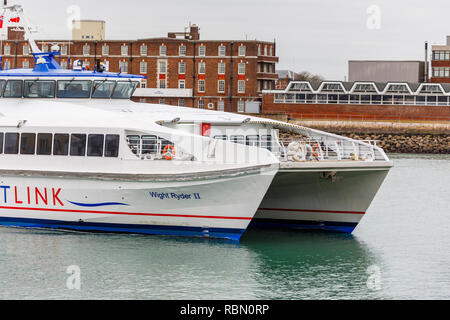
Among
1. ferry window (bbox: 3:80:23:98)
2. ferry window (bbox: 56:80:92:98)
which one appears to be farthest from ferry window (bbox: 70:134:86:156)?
ferry window (bbox: 3:80:23:98)

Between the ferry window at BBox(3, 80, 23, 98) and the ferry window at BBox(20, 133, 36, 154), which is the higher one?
the ferry window at BBox(3, 80, 23, 98)

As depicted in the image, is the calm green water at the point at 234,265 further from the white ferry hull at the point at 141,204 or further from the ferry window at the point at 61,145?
the ferry window at the point at 61,145

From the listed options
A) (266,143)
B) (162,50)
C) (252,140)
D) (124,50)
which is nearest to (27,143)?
(252,140)

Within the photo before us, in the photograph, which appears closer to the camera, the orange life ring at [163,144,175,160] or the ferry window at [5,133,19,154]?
the orange life ring at [163,144,175,160]

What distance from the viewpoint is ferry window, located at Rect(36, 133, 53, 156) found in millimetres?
22453

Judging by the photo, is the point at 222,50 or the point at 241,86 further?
the point at 241,86

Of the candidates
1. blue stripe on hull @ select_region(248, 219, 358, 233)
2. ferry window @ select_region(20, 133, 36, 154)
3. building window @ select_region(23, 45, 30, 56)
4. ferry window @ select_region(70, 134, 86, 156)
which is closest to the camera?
ferry window @ select_region(70, 134, 86, 156)

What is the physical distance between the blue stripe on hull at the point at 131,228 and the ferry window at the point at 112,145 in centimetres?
182

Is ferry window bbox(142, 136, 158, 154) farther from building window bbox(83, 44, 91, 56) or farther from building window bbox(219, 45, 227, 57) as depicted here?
building window bbox(83, 44, 91, 56)

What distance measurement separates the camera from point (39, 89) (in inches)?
971

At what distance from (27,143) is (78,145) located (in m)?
1.56

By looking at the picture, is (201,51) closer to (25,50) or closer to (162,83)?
(162,83)

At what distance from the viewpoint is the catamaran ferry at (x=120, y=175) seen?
2094 centimetres
